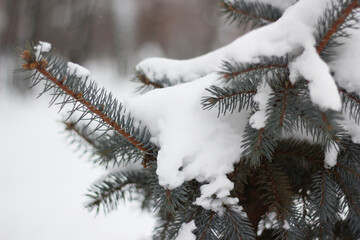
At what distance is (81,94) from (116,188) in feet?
0.71

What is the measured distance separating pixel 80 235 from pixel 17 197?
0.59 metres

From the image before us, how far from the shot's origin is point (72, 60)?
6.13 ft

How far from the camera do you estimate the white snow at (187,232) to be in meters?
0.35

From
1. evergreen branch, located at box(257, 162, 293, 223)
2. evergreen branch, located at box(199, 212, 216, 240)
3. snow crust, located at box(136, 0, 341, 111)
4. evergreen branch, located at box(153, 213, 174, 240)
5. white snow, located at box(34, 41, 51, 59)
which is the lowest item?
evergreen branch, located at box(153, 213, 174, 240)

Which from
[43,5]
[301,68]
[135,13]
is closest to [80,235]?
[301,68]

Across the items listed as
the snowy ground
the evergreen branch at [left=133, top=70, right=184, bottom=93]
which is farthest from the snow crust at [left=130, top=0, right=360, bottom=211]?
the snowy ground

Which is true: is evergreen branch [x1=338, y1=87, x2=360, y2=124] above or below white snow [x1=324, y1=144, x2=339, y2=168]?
above

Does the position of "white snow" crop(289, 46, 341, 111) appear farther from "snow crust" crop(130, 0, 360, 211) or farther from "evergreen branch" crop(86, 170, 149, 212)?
"evergreen branch" crop(86, 170, 149, 212)

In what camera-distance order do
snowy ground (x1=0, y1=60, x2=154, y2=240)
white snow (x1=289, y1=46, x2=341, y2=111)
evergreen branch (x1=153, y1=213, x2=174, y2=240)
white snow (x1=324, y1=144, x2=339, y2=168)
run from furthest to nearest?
snowy ground (x1=0, y1=60, x2=154, y2=240), evergreen branch (x1=153, y1=213, x2=174, y2=240), white snow (x1=324, y1=144, x2=339, y2=168), white snow (x1=289, y1=46, x2=341, y2=111)

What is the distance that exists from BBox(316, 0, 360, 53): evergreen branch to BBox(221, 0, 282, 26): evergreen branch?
15 centimetres

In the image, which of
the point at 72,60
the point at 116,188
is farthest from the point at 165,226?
the point at 72,60

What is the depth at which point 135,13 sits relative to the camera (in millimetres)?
3492

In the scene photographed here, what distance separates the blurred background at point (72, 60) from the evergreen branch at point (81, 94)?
605 mm

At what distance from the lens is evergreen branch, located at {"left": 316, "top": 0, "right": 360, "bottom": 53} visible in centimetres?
27
